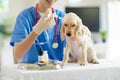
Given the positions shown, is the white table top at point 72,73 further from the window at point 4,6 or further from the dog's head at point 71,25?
the window at point 4,6

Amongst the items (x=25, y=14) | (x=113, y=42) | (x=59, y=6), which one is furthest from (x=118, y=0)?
(x=25, y=14)

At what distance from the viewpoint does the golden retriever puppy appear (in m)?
1.31

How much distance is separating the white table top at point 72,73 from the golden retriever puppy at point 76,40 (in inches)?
3.9

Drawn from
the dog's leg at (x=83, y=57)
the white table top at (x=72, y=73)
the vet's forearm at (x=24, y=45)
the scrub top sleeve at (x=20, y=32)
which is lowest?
the white table top at (x=72, y=73)

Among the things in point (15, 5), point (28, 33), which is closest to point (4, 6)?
point (15, 5)

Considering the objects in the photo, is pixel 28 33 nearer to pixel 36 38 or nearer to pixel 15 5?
pixel 36 38

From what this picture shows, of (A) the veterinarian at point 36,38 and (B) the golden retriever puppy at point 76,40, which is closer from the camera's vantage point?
(B) the golden retriever puppy at point 76,40

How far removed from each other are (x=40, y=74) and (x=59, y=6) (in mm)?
3843

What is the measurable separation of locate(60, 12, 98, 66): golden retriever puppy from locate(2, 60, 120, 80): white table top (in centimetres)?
10

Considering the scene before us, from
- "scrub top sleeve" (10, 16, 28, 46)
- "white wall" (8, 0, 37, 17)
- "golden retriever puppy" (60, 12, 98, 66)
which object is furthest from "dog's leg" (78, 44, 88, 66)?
"white wall" (8, 0, 37, 17)

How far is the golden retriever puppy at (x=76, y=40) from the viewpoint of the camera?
1309 millimetres

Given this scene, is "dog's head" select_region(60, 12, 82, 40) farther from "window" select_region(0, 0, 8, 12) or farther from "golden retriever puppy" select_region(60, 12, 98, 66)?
"window" select_region(0, 0, 8, 12)

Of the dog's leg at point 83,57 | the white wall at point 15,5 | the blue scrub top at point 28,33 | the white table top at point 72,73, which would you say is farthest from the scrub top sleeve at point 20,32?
the white wall at point 15,5

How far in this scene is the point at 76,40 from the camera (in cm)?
137
